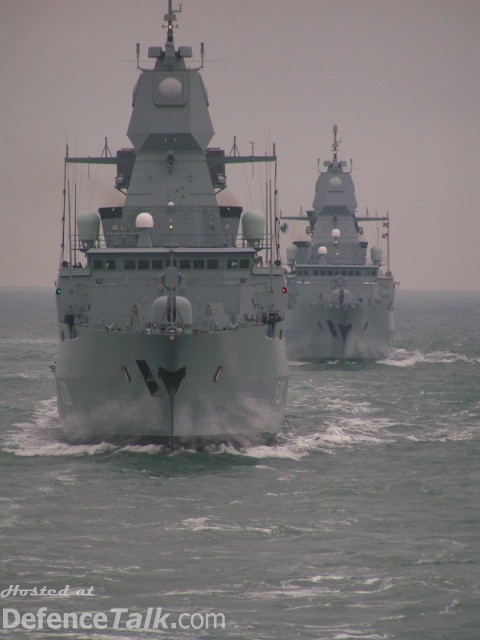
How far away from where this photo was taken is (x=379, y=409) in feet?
130

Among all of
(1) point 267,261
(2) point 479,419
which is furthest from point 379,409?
(1) point 267,261

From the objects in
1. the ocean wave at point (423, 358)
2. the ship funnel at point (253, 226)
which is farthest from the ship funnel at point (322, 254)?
the ship funnel at point (253, 226)

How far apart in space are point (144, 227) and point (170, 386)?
20.2 ft

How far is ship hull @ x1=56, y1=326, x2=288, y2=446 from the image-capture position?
2745cm

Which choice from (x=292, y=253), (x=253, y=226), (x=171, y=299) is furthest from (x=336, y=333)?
(x=171, y=299)

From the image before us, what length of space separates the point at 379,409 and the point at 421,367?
18595 millimetres

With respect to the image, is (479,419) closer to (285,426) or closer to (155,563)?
(285,426)

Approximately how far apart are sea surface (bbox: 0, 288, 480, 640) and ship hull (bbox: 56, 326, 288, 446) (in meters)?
0.60

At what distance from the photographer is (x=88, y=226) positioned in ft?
113

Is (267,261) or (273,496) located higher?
(267,261)

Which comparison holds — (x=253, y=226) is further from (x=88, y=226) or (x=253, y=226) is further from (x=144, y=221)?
(x=88, y=226)

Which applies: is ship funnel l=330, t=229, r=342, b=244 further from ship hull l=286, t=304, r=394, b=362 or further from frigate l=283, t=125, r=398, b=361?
ship hull l=286, t=304, r=394, b=362

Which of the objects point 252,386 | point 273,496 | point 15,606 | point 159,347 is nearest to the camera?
point 15,606

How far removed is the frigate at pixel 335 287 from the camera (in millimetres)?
60375
